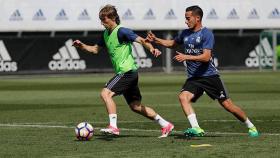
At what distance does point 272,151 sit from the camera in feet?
38.5

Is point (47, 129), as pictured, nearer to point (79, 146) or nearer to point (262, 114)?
point (79, 146)

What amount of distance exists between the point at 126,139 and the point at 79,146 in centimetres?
131

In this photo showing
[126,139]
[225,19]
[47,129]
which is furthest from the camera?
[225,19]

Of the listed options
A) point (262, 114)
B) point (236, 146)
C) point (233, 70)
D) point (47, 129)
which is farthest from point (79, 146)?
point (233, 70)

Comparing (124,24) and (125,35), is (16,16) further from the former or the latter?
(125,35)

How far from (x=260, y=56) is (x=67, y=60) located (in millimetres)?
11269

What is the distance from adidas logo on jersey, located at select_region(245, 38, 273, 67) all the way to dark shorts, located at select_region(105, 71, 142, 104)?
36.3 metres

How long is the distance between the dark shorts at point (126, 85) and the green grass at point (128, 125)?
0.67 m

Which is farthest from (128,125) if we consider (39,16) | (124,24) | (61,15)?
(124,24)

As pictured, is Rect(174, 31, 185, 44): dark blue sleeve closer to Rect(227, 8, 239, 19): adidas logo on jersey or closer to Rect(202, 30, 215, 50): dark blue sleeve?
Rect(202, 30, 215, 50): dark blue sleeve

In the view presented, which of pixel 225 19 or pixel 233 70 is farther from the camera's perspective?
pixel 225 19

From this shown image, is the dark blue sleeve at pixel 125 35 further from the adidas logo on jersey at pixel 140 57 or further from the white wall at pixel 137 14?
the white wall at pixel 137 14

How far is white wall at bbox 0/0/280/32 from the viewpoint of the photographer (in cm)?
4978

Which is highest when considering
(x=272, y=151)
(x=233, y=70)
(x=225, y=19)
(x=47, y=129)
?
(x=225, y=19)
